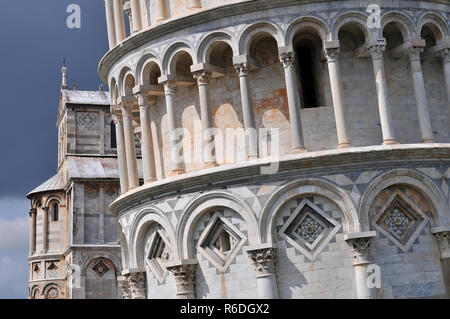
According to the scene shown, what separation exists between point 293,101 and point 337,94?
1.05m

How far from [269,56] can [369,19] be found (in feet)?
8.72

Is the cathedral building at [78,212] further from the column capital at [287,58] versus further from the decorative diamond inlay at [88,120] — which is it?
the column capital at [287,58]

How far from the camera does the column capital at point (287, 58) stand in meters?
16.5

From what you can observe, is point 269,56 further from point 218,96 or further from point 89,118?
point 89,118

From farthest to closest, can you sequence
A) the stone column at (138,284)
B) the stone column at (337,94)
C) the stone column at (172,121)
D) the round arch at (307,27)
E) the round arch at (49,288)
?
1. the round arch at (49,288)
2. the stone column at (138,284)
3. the stone column at (172,121)
4. the round arch at (307,27)
5. the stone column at (337,94)

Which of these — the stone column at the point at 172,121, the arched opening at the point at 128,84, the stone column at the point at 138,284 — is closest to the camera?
the stone column at the point at 172,121

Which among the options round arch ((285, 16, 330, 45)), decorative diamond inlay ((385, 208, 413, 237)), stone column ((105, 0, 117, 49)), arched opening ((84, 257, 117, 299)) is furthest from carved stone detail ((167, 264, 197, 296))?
arched opening ((84, 257, 117, 299))

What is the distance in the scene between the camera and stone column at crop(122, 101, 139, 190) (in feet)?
64.2

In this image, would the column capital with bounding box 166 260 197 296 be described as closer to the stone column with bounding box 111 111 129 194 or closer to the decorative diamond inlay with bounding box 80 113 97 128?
the stone column with bounding box 111 111 129 194

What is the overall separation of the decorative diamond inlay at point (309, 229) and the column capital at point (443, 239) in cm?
231

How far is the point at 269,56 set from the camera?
1756cm

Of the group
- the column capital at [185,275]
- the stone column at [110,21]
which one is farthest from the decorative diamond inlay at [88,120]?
the column capital at [185,275]
